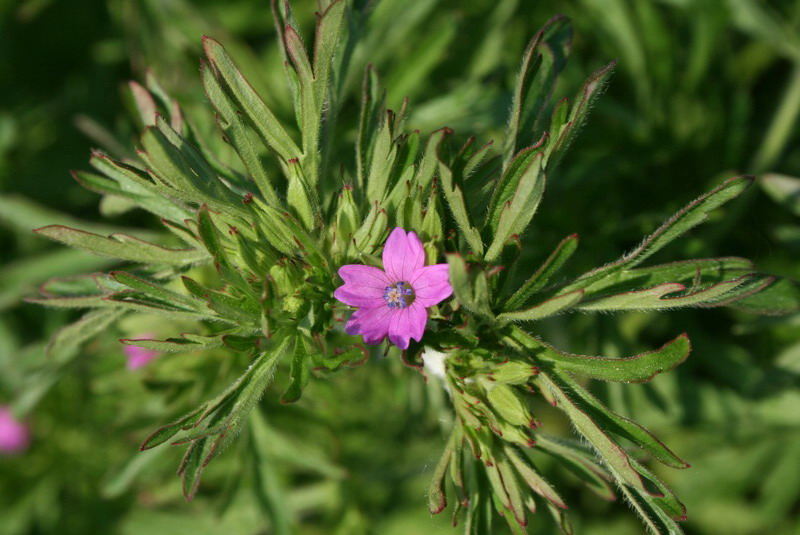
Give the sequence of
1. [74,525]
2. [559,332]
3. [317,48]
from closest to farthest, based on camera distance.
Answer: [317,48] < [559,332] < [74,525]

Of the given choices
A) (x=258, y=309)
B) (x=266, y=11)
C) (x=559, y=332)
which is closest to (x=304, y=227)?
(x=258, y=309)

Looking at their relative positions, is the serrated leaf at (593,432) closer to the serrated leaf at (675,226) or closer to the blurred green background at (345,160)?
the serrated leaf at (675,226)

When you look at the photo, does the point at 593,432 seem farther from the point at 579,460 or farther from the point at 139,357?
the point at 139,357

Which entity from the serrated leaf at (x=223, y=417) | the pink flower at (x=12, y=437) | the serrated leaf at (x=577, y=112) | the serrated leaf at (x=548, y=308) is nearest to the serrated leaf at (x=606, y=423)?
the serrated leaf at (x=548, y=308)

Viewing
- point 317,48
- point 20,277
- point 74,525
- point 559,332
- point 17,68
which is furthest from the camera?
point 17,68

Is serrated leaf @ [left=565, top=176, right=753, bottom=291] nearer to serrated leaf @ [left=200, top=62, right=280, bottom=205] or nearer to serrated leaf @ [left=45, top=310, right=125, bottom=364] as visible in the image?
serrated leaf @ [left=200, top=62, right=280, bottom=205]

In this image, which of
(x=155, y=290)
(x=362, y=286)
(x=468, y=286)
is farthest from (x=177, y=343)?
(x=468, y=286)

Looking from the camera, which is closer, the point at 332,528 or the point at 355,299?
the point at 355,299

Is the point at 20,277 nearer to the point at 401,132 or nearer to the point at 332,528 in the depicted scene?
the point at 332,528
